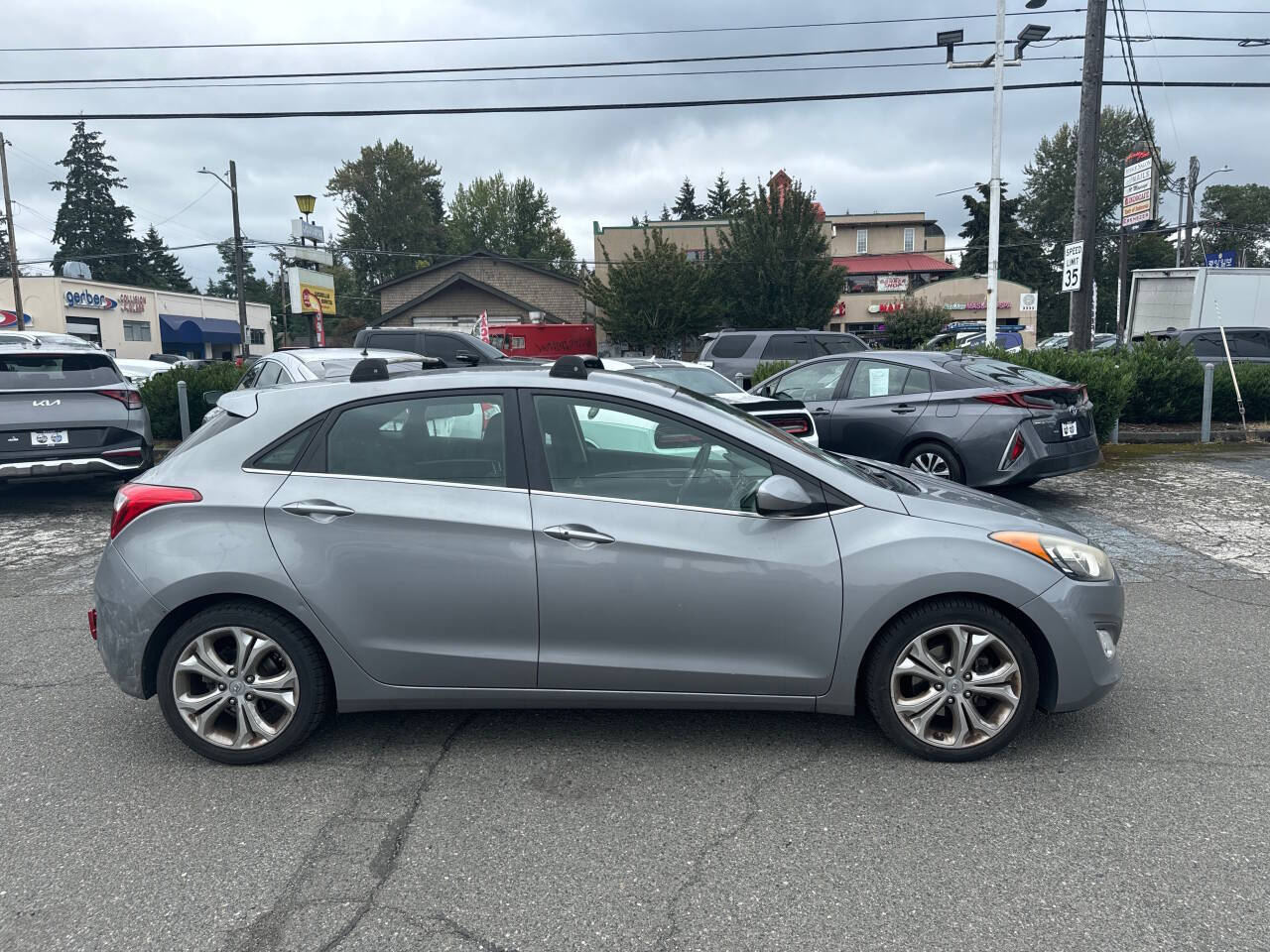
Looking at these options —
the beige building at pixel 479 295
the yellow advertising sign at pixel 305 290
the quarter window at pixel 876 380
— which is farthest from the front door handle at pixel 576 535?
the beige building at pixel 479 295

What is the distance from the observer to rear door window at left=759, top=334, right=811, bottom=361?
18562 millimetres

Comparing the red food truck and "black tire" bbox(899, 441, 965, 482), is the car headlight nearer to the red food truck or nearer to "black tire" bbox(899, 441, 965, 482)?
"black tire" bbox(899, 441, 965, 482)

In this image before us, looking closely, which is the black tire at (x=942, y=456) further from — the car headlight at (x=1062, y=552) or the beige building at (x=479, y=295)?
the beige building at (x=479, y=295)

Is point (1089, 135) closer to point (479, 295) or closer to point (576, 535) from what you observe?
point (576, 535)

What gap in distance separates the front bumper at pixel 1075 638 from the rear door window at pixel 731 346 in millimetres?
15298

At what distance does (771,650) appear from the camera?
3.63m

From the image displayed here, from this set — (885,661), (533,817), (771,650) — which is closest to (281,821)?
(533,817)

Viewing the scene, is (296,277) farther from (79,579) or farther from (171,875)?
(171,875)

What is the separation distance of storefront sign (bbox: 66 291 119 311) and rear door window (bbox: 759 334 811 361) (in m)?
41.1

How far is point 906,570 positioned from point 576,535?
1238 mm

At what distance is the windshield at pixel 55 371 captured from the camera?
9055 mm

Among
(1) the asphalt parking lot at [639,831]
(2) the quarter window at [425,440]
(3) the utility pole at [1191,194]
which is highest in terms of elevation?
(3) the utility pole at [1191,194]

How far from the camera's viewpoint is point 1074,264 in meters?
14.5

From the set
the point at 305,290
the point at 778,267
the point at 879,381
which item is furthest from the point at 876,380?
the point at 305,290
